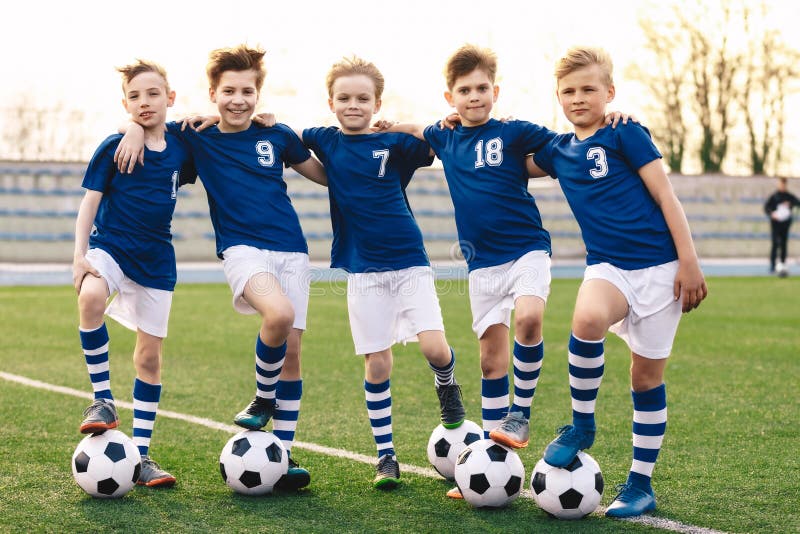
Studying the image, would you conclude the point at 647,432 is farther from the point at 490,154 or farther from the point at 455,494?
the point at 490,154

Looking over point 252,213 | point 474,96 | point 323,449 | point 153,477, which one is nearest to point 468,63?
point 474,96

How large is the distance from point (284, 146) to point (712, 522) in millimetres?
2769

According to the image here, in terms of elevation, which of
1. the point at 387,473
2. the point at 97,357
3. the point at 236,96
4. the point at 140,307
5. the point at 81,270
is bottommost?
the point at 387,473

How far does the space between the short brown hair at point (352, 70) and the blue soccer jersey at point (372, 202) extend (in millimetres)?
282

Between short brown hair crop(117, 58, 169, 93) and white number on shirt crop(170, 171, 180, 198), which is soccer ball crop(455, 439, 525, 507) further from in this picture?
short brown hair crop(117, 58, 169, 93)

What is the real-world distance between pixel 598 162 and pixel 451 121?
3.01 ft

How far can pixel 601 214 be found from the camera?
4.23m

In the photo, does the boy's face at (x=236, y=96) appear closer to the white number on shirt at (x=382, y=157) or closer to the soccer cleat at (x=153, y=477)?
the white number on shirt at (x=382, y=157)

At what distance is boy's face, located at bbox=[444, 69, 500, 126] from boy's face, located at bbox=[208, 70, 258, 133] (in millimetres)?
1040

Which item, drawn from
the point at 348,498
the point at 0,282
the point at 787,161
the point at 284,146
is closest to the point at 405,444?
the point at 348,498

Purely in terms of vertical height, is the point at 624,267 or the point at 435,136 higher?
the point at 435,136

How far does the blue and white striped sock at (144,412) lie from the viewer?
477 centimetres

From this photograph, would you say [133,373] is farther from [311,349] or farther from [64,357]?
[311,349]

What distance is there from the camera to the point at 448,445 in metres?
4.66
